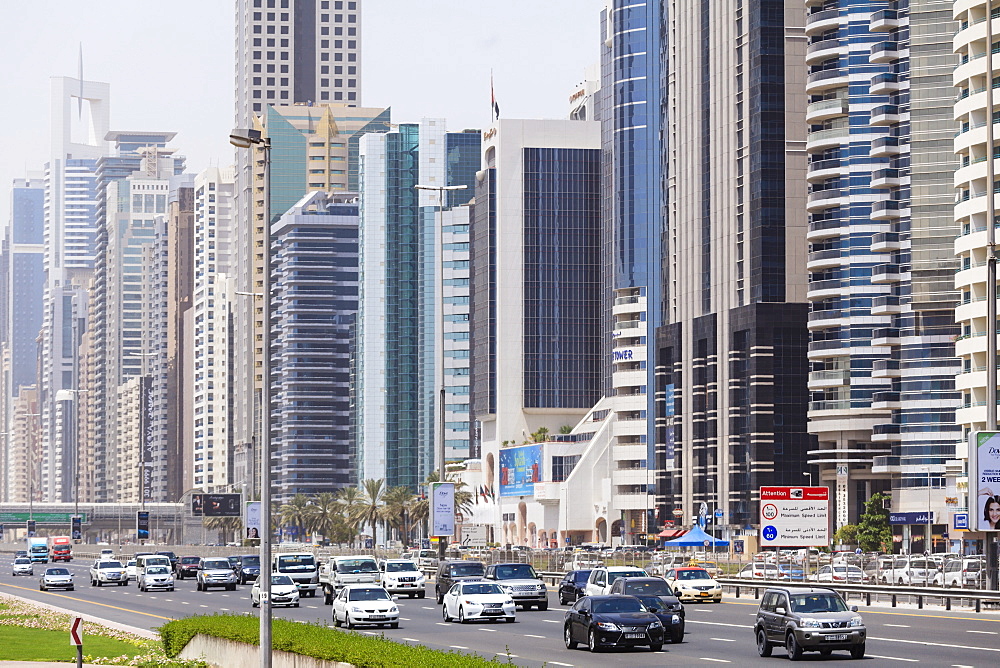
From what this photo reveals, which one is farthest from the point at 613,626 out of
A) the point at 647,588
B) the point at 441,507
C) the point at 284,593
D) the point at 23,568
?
the point at 23,568

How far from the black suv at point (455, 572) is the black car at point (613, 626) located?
2472cm

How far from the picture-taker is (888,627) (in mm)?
46750

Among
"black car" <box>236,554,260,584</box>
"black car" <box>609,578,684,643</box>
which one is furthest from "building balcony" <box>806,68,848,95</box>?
"black car" <box>609,578,684,643</box>

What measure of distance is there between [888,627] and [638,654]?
1055 centimetres

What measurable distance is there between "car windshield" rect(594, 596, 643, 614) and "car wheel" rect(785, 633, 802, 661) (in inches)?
192

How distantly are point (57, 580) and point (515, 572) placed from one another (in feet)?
120

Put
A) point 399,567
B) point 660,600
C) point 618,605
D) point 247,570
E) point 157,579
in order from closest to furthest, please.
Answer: point 618,605, point 660,600, point 399,567, point 157,579, point 247,570

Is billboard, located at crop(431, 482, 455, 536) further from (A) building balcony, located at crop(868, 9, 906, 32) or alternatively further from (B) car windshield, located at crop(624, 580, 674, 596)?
(A) building balcony, located at crop(868, 9, 906, 32)

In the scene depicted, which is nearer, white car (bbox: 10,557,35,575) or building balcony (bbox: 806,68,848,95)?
white car (bbox: 10,557,35,575)

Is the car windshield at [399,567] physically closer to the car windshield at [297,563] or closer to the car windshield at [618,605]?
the car windshield at [297,563]

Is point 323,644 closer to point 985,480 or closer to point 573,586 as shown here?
point 985,480

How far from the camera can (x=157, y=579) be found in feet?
284

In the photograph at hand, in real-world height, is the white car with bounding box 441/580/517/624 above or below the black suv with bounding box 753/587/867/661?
below

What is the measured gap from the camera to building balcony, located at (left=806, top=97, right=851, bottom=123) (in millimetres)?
141875
